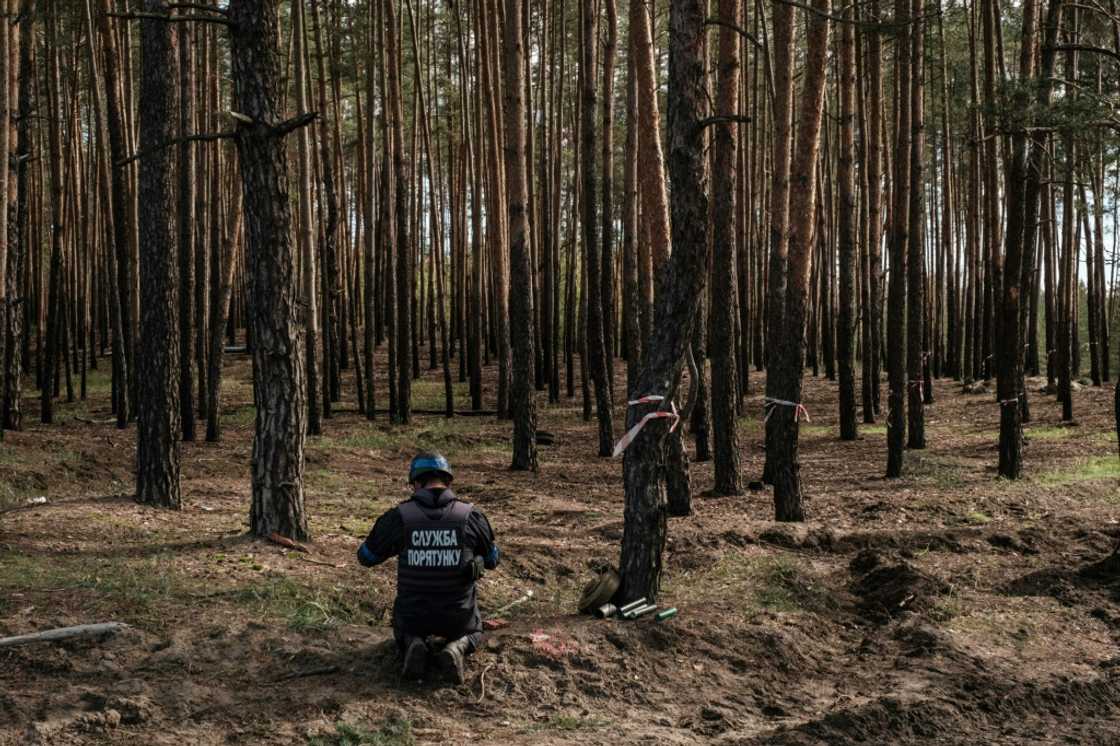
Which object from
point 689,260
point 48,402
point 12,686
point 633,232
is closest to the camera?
point 12,686

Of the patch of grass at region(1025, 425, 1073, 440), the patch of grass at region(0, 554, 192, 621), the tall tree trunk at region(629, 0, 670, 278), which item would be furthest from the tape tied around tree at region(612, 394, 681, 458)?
the patch of grass at region(1025, 425, 1073, 440)

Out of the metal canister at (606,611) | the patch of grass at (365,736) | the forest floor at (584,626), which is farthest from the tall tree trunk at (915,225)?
the patch of grass at (365,736)

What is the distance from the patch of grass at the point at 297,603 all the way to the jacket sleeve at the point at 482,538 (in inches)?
43.7

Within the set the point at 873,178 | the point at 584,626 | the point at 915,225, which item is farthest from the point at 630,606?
the point at 873,178

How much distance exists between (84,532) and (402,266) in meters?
9.32

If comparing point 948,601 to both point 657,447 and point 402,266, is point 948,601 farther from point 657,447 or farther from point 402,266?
point 402,266

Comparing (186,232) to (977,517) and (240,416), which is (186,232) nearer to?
(240,416)

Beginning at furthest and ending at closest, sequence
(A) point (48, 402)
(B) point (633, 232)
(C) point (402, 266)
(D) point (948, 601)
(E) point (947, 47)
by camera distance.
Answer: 1. (E) point (947, 47)
2. (C) point (402, 266)
3. (A) point (48, 402)
4. (B) point (633, 232)
5. (D) point (948, 601)

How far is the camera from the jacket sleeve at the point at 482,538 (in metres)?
5.12

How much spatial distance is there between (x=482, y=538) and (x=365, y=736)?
43.0 inches

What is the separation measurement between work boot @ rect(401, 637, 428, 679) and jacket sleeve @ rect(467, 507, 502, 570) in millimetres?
510

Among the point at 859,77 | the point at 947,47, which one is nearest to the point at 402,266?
the point at 859,77

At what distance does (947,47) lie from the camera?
2419 centimetres

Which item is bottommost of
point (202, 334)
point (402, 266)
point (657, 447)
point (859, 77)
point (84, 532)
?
point (84, 532)
